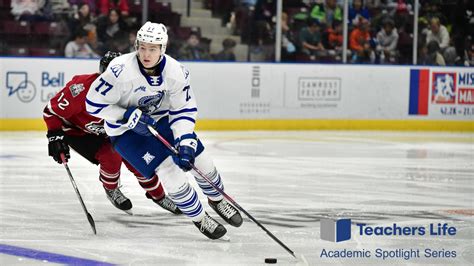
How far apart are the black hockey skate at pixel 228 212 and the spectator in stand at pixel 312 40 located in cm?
712

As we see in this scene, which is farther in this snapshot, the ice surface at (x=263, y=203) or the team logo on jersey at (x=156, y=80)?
the team logo on jersey at (x=156, y=80)

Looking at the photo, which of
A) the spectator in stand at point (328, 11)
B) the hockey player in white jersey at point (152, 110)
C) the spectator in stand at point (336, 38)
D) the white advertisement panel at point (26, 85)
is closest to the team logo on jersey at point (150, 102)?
the hockey player in white jersey at point (152, 110)

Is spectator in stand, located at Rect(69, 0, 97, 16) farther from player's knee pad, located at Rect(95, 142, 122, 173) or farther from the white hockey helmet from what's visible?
the white hockey helmet

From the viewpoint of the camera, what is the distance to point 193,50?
1185 centimetres

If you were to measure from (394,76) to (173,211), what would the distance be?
7.16 meters

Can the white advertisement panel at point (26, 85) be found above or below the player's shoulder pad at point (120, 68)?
below

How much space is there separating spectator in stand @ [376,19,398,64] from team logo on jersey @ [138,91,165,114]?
7.94m

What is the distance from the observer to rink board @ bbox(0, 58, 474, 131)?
1084 centimetres

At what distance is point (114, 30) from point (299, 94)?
2.33 meters

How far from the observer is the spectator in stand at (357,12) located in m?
12.6

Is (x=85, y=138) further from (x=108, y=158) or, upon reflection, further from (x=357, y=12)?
(x=357, y=12)

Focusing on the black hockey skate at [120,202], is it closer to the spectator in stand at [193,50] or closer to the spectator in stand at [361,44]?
the spectator in stand at [193,50]

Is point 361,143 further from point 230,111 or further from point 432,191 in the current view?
point 432,191

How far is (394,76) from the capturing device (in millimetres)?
12516
